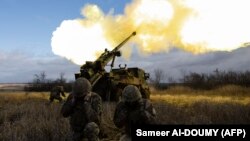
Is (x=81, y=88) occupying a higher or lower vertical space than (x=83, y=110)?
higher

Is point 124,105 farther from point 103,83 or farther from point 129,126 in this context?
point 103,83

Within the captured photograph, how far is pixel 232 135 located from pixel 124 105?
7.97 ft

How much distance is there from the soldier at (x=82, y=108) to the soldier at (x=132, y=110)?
0.66 metres

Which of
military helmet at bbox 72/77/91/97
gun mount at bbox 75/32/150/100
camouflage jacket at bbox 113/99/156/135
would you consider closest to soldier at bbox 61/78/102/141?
military helmet at bbox 72/77/91/97

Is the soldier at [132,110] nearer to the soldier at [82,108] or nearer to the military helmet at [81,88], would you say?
the soldier at [82,108]

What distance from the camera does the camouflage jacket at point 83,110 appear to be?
9516 mm

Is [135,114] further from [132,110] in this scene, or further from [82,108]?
[82,108]

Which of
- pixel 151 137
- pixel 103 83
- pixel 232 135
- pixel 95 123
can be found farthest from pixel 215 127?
pixel 103 83

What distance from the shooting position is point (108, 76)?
85.0 feet

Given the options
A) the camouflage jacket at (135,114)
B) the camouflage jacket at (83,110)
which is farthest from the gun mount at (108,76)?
the camouflage jacket at (135,114)

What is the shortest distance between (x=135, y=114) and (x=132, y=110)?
4.5 inches

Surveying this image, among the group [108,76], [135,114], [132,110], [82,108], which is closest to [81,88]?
[82,108]

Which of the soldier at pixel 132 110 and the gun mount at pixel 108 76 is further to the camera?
the gun mount at pixel 108 76

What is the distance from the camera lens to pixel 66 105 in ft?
31.8
